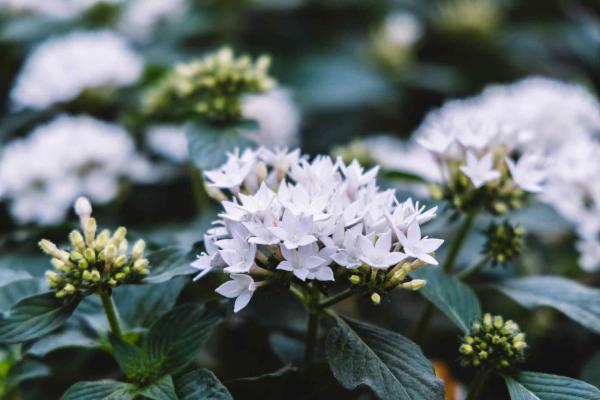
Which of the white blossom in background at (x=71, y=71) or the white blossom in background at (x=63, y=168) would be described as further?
the white blossom in background at (x=71, y=71)

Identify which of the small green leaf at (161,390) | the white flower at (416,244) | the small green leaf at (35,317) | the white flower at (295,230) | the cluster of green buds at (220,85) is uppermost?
the cluster of green buds at (220,85)

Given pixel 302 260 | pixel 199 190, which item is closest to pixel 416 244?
pixel 302 260

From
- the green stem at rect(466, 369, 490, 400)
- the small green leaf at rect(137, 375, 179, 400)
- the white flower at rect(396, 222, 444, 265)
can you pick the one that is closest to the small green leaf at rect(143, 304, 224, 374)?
the small green leaf at rect(137, 375, 179, 400)

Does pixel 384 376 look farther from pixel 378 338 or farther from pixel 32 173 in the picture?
pixel 32 173

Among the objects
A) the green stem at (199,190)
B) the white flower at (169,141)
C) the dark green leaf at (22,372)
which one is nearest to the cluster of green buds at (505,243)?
the green stem at (199,190)

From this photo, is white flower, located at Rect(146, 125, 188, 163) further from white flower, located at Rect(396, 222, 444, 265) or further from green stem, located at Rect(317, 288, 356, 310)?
white flower, located at Rect(396, 222, 444, 265)

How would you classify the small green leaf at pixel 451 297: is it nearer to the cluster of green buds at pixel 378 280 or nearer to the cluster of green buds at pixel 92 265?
the cluster of green buds at pixel 378 280
